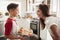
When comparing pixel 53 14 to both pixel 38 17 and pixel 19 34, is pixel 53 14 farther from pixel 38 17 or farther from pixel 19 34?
pixel 19 34

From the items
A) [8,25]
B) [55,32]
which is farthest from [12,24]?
[55,32]

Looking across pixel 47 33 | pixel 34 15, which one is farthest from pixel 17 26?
pixel 47 33

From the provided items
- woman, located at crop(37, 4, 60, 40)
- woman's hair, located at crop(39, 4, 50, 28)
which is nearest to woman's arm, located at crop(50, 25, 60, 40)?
woman, located at crop(37, 4, 60, 40)

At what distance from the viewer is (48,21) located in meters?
1.25

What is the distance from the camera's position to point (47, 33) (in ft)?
4.43

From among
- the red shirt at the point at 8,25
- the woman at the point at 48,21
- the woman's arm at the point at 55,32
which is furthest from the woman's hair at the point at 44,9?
the red shirt at the point at 8,25

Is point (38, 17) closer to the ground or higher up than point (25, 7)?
closer to the ground

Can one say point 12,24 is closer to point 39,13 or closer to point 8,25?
point 8,25

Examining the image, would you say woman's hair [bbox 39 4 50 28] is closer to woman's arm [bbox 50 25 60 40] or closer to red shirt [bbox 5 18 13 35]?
woman's arm [bbox 50 25 60 40]

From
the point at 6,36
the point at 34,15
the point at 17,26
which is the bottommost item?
the point at 6,36

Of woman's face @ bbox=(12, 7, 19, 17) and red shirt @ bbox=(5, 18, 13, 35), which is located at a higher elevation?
woman's face @ bbox=(12, 7, 19, 17)

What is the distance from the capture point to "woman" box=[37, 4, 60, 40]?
1190 millimetres

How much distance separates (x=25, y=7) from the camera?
1336 millimetres

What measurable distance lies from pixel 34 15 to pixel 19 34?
26 centimetres
